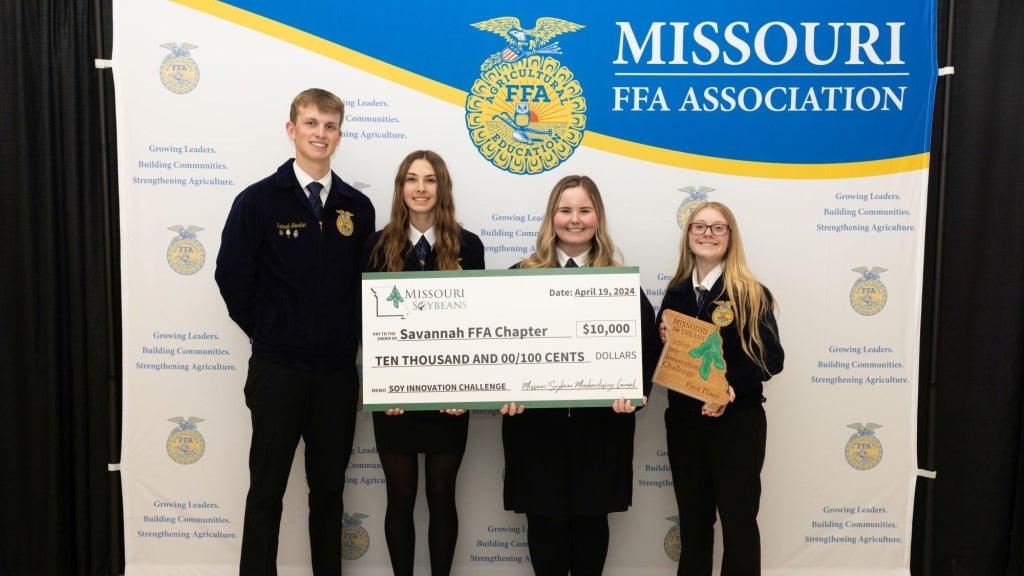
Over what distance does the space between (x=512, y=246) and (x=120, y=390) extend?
1.83 metres

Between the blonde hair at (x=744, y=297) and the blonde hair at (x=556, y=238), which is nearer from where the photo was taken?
the blonde hair at (x=744, y=297)

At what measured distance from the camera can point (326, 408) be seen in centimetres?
254

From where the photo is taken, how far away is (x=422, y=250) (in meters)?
2.54

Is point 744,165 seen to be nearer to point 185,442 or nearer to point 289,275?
point 289,275

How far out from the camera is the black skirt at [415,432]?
8.20 ft

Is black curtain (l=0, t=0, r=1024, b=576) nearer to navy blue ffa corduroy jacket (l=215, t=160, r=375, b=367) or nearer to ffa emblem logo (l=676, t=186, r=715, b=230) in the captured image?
navy blue ffa corduroy jacket (l=215, t=160, r=375, b=367)

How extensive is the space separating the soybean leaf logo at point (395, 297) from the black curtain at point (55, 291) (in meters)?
1.40

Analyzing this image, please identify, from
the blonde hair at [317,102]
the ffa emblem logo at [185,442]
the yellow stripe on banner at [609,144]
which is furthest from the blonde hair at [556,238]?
the ffa emblem logo at [185,442]

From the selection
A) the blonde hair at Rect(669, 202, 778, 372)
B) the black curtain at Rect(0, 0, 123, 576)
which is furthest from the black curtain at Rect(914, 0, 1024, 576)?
the black curtain at Rect(0, 0, 123, 576)

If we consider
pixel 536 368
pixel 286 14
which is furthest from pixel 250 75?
pixel 536 368

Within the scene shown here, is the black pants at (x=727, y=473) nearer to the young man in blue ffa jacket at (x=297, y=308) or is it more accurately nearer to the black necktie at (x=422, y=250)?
the black necktie at (x=422, y=250)

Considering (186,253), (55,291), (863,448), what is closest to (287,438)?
(186,253)

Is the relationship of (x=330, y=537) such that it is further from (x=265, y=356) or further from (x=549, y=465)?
(x=549, y=465)

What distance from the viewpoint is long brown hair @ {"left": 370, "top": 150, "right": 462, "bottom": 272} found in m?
2.51
